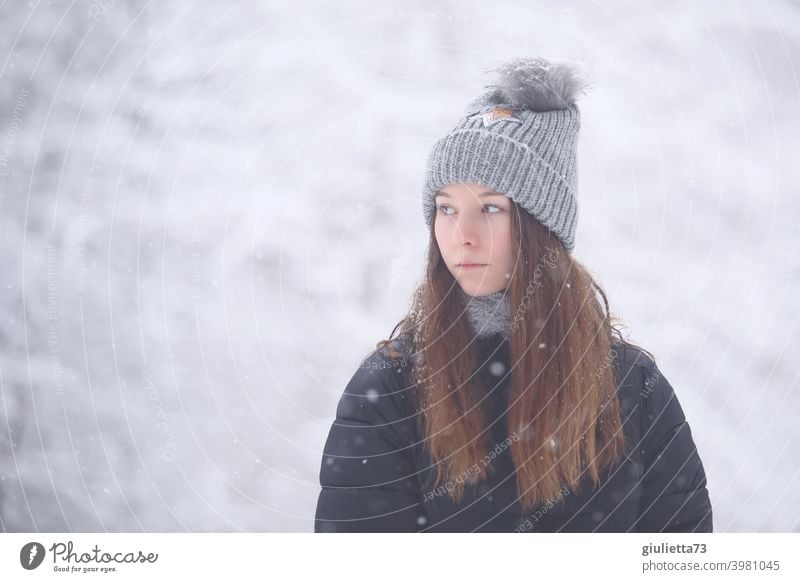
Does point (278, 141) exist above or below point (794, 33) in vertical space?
below

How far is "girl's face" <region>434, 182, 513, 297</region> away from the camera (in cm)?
63

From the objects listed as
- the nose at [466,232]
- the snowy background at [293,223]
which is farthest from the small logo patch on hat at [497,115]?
the snowy background at [293,223]

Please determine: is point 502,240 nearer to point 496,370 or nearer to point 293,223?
point 496,370

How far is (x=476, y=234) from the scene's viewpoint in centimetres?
63

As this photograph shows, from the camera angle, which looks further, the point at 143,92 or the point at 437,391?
the point at 143,92

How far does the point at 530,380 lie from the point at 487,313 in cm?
9

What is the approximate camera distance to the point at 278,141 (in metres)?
0.89

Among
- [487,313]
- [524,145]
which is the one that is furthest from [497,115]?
[487,313]

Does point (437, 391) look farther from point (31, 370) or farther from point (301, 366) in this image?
point (31, 370)

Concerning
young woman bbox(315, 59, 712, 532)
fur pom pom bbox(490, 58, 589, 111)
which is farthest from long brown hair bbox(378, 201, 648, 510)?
fur pom pom bbox(490, 58, 589, 111)
